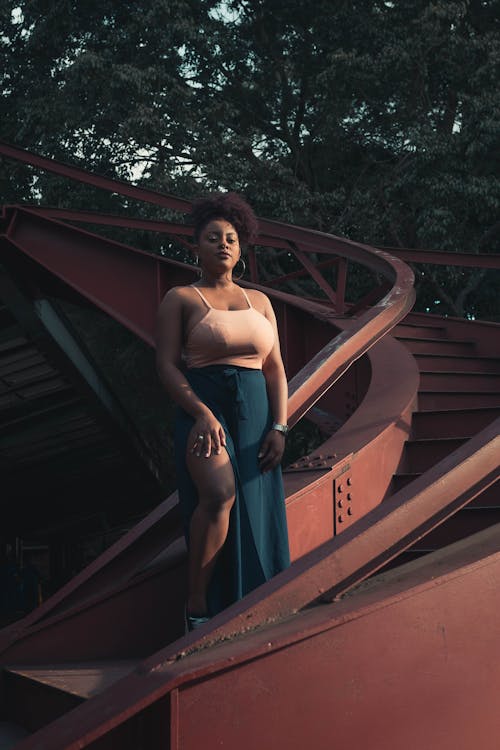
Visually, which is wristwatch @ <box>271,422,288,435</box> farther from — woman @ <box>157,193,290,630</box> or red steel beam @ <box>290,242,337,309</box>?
red steel beam @ <box>290,242,337,309</box>

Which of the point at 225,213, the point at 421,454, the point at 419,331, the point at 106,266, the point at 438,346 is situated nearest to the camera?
the point at 225,213

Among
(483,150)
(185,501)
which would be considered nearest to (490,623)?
(185,501)

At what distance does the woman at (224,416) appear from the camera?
9.80ft

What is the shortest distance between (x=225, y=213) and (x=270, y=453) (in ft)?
2.79

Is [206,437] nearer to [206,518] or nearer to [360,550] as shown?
[206,518]

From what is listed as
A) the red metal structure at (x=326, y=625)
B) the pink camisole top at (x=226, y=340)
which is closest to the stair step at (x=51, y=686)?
the red metal structure at (x=326, y=625)

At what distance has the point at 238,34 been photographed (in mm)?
19672

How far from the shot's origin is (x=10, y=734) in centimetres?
311

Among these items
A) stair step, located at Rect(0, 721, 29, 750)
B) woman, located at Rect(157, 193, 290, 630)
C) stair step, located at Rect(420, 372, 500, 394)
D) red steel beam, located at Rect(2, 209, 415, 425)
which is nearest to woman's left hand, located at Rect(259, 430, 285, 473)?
woman, located at Rect(157, 193, 290, 630)

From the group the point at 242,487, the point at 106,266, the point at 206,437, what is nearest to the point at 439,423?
the point at 242,487

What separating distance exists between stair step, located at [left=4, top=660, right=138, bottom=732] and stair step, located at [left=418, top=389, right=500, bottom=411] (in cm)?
300

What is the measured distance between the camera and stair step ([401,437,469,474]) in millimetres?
4809

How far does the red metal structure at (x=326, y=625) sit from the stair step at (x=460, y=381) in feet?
3.93

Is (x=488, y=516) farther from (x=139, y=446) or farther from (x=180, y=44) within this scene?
(x=180, y=44)
